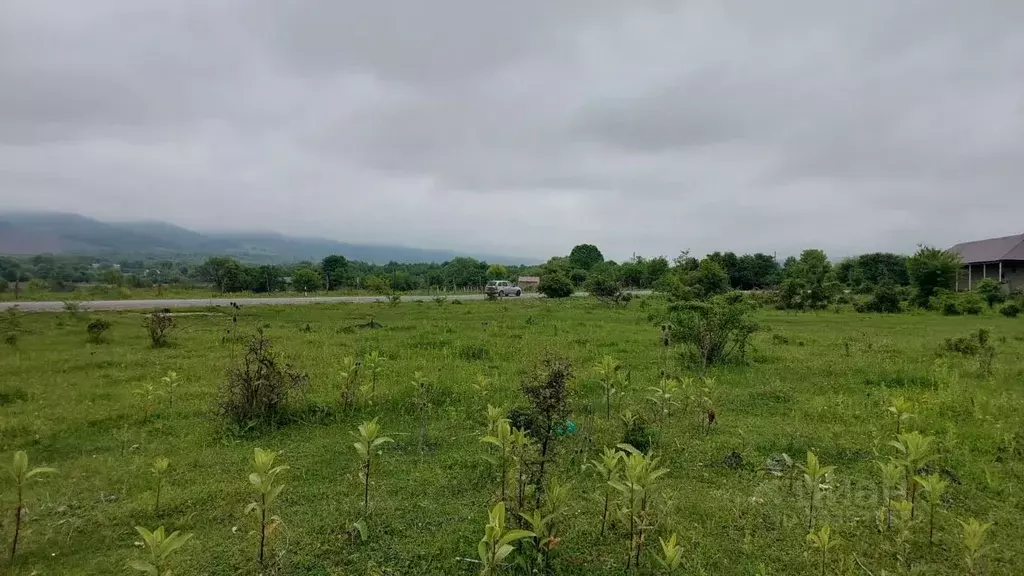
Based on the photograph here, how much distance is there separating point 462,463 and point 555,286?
3604cm

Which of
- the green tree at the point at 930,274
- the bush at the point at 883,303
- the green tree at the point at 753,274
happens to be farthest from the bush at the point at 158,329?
the green tree at the point at 753,274

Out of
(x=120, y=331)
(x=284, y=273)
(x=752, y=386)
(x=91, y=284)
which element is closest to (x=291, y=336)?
(x=120, y=331)

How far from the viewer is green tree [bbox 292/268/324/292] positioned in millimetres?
49825

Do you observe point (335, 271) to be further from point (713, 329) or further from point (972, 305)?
point (972, 305)

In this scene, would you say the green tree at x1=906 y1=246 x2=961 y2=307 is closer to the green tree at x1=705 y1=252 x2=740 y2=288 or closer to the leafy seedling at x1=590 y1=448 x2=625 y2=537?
the green tree at x1=705 y1=252 x2=740 y2=288

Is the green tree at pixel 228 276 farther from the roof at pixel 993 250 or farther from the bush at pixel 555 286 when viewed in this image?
the roof at pixel 993 250

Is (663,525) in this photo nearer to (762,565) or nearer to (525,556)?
(762,565)

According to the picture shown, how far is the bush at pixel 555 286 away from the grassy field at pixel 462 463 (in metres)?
Answer: 28.9

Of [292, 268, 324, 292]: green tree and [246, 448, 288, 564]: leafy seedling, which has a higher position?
[292, 268, 324, 292]: green tree

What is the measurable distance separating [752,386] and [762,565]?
6.47 metres

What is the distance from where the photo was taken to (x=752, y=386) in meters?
9.80


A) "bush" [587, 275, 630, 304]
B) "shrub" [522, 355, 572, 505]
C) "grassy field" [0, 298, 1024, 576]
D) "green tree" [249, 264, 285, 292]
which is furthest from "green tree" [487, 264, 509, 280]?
"shrub" [522, 355, 572, 505]

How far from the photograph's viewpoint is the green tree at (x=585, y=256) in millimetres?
75500

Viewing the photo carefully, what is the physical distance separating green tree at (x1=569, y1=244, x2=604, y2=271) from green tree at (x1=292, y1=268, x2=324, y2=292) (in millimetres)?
36821
